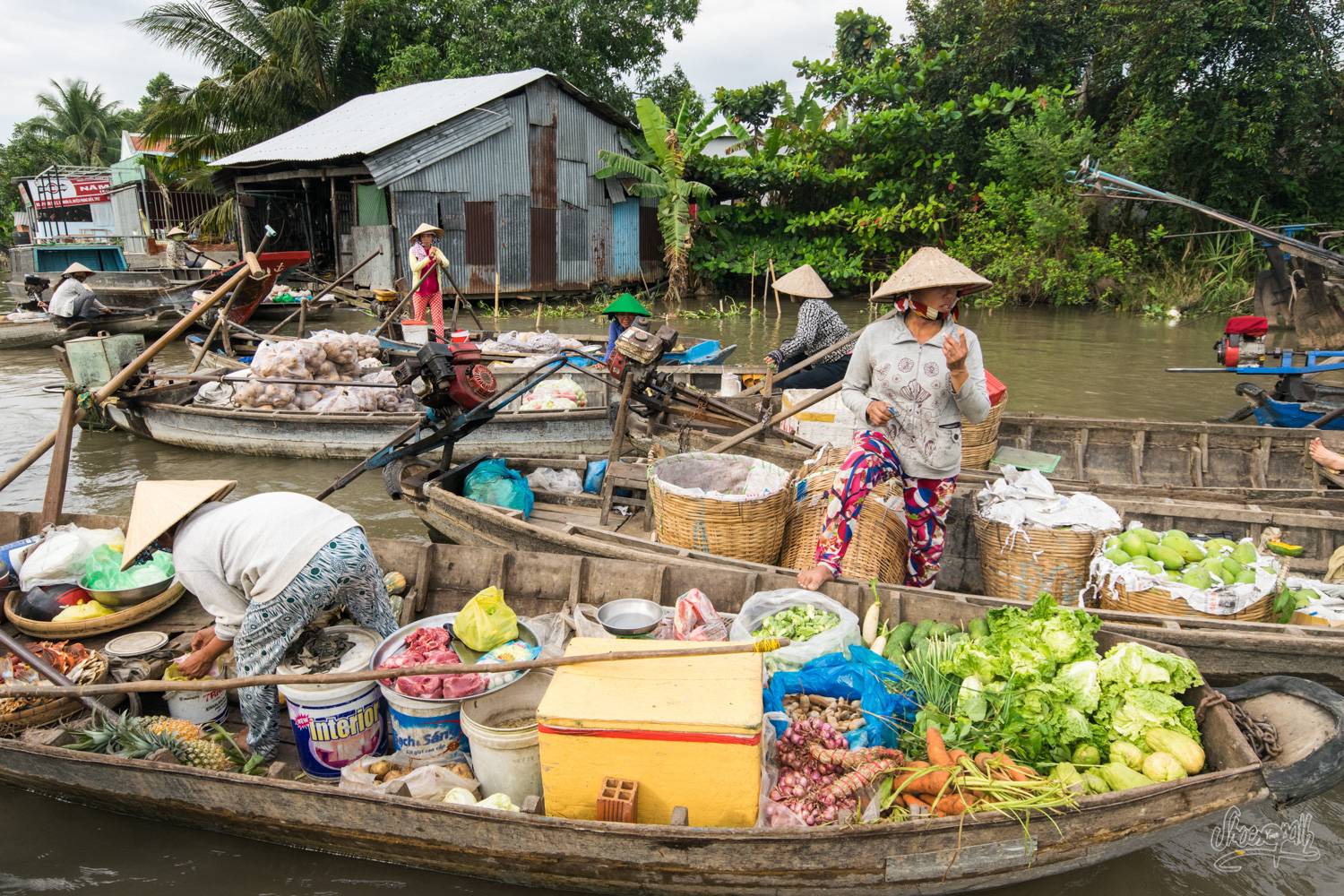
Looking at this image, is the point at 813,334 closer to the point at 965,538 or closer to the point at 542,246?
the point at 965,538

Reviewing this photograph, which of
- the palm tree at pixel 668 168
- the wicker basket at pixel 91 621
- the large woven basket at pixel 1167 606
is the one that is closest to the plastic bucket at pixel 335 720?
the wicker basket at pixel 91 621

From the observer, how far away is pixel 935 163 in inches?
757

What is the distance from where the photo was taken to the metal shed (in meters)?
16.0

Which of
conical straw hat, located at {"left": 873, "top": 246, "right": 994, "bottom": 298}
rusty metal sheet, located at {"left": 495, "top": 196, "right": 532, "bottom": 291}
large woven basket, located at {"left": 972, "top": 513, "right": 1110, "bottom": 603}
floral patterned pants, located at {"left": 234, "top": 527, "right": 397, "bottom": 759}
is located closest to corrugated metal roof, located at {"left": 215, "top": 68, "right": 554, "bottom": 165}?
rusty metal sheet, located at {"left": 495, "top": 196, "right": 532, "bottom": 291}

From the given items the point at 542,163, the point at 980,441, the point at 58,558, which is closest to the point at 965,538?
the point at 980,441

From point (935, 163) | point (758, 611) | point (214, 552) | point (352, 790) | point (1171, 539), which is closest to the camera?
point (352, 790)

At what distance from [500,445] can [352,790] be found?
5.46 meters

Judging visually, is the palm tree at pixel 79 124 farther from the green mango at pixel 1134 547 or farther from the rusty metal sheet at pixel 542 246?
the green mango at pixel 1134 547

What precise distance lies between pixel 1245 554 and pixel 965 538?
147cm

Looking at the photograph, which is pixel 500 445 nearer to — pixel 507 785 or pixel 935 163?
pixel 507 785

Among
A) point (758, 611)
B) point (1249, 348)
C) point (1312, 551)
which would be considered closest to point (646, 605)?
point (758, 611)

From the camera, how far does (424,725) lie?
3.21 metres

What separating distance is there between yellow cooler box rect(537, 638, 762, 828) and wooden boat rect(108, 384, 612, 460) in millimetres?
5355

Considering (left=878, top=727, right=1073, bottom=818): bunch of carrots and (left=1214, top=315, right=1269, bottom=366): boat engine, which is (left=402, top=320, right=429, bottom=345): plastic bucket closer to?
(left=878, top=727, right=1073, bottom=818): bunch of carrots
